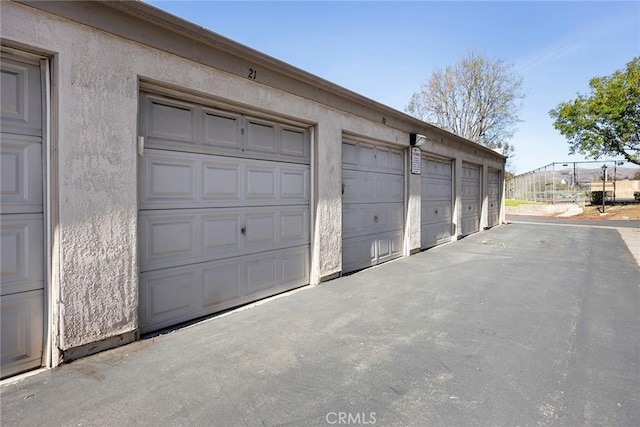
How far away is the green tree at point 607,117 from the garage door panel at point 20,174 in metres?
24.1

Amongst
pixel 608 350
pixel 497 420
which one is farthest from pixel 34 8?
pixel 608 350

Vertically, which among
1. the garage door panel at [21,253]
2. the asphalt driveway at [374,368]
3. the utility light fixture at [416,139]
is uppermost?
the utility light fixture at [416,139]

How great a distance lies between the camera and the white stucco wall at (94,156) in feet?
9.17

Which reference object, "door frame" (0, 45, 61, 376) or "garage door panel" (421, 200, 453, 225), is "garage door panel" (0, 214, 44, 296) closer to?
"door frame" (0, 45, 61, 376)

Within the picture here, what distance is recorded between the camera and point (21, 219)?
2723 mm

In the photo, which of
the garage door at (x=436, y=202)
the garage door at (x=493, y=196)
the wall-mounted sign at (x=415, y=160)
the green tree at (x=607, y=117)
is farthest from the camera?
the green tree at (x=607, y=117)

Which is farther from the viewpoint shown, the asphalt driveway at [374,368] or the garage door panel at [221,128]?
the garage door panel at [221,128]

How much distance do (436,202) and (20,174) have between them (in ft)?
29.3

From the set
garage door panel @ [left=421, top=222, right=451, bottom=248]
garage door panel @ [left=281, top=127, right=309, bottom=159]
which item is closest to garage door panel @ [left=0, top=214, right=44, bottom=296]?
garage door panel @ [left=281, top=127, right=309, bottom=159]

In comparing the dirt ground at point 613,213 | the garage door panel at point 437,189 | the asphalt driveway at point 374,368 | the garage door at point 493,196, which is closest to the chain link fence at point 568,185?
the dirt ground at point 613,213

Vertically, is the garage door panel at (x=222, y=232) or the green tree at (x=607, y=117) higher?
the green tree at (x=607, y=117)

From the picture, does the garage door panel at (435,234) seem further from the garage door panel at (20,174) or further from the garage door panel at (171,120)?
the garage door panel at (20,174)

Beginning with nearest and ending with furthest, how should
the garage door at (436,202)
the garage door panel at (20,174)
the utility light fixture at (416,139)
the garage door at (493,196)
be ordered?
the garage door panel at (20,174) → the utility light fixture at (416,139) → the garage door at (436,202) → the garage door at (493,196)

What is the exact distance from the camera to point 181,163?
12.5 feet
